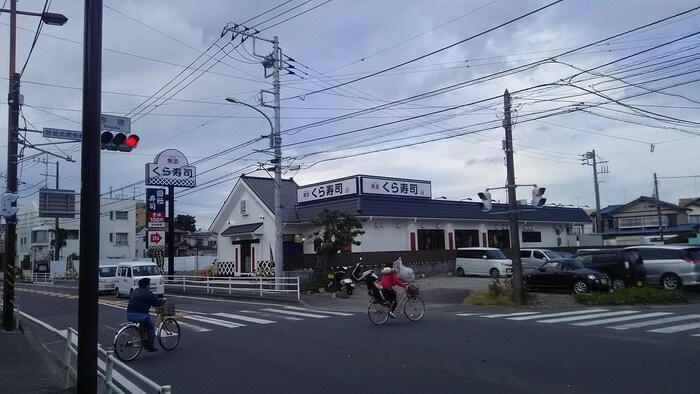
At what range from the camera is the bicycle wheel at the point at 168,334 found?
12.1 metres

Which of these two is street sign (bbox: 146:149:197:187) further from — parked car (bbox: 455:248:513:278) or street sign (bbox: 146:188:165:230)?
parked car (bbox: 455:248:513:278)

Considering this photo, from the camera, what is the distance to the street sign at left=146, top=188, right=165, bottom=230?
34406mm

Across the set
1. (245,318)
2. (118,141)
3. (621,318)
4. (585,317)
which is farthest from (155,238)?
(621,318)

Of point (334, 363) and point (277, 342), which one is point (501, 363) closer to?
point (334, 363)

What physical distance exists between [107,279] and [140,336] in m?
25.6

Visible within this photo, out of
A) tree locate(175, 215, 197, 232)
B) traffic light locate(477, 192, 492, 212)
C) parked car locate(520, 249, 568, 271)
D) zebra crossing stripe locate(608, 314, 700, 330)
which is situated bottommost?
zebra crossing stripe locate(608, 314, 700, 330)

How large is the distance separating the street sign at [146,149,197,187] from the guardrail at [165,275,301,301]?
581 centimetres

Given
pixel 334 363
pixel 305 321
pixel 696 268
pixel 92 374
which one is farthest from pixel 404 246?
pixel 92 374

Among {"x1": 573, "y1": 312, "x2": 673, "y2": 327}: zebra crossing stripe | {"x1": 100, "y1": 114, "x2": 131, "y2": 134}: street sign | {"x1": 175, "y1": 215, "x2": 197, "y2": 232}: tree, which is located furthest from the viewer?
{"x1": 175, "y1": 215, "x2": 197, "y2": 232}: tree

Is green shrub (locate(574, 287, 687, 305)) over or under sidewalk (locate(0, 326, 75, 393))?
over

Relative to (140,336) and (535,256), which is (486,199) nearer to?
(535,256)

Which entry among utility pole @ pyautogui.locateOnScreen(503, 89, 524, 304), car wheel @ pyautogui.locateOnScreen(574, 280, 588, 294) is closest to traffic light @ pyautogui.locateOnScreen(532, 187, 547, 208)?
utility pole @ pyautogui.locateOnScreen(503, 89, 524, 304)

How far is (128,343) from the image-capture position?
11281 mm

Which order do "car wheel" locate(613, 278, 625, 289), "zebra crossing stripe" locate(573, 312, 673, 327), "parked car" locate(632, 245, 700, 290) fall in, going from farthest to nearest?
"car wheel" locate(613, 278, 625, 289), "parked car" locate(632, 245, 700, 290), "zebra crossing stripe" locate(573, 312, 673, 327)
